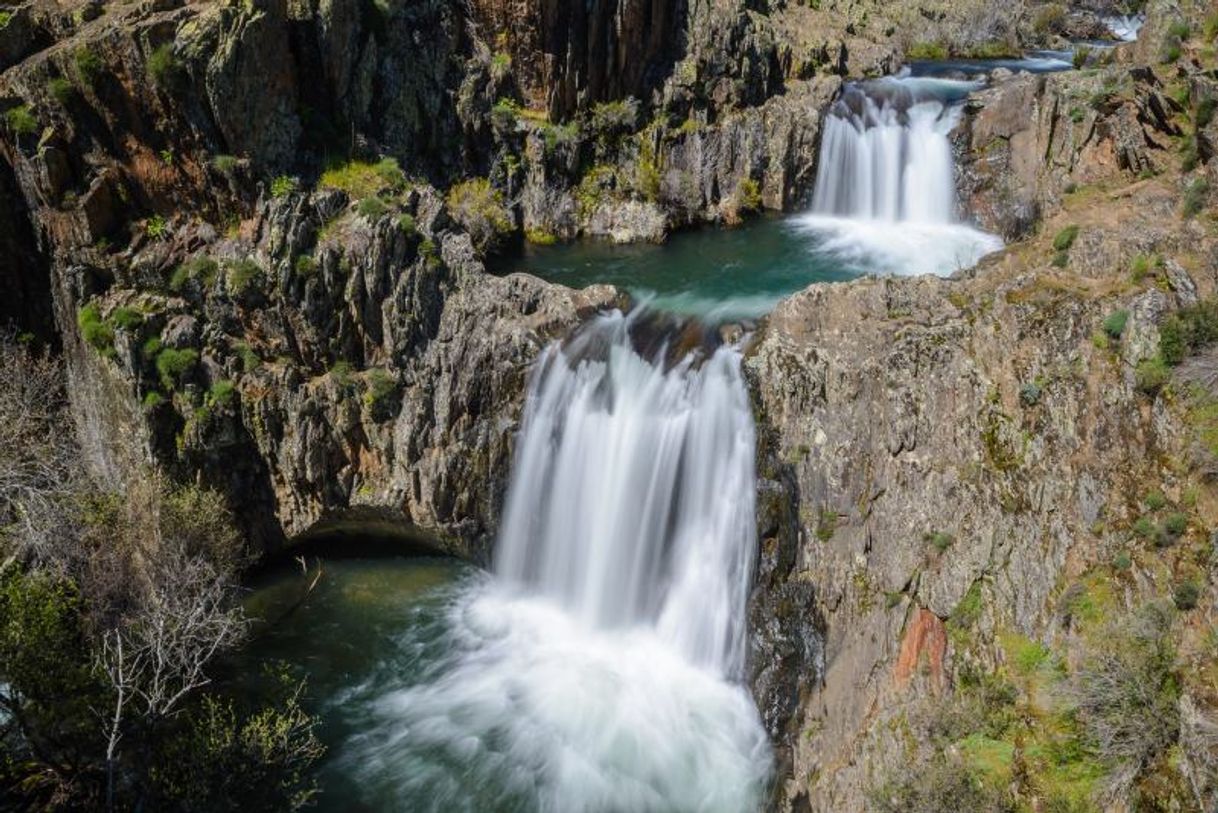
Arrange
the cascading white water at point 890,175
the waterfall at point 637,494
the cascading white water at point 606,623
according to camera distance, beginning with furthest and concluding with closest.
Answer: the cascading white water at point 890,175 → the waterfall at point 637,494 → the cascading white water at point 606,623

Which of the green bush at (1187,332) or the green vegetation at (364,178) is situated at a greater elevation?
the green vegetation at (364,178)

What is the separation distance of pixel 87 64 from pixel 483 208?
49.5 ft

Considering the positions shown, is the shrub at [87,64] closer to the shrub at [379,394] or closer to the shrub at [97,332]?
the shrub at [97,332]

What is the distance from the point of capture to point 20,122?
22.1 metres

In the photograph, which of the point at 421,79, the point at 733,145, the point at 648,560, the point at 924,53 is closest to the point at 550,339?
the point at 648,560

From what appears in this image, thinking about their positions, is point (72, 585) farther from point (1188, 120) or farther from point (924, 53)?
point (924, 53)

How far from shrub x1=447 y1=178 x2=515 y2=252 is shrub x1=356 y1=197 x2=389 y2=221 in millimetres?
8358

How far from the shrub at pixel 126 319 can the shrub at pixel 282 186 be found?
5425mm

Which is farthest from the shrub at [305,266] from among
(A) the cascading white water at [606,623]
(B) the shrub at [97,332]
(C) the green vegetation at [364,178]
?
(A) the cascading white water at [606,623]

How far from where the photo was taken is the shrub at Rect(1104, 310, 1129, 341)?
1452cm

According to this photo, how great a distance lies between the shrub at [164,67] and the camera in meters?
22.6

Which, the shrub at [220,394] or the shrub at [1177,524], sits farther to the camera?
the shrub at [220,394]

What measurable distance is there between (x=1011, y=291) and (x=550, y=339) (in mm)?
11627

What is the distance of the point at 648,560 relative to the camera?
20.6 metres
